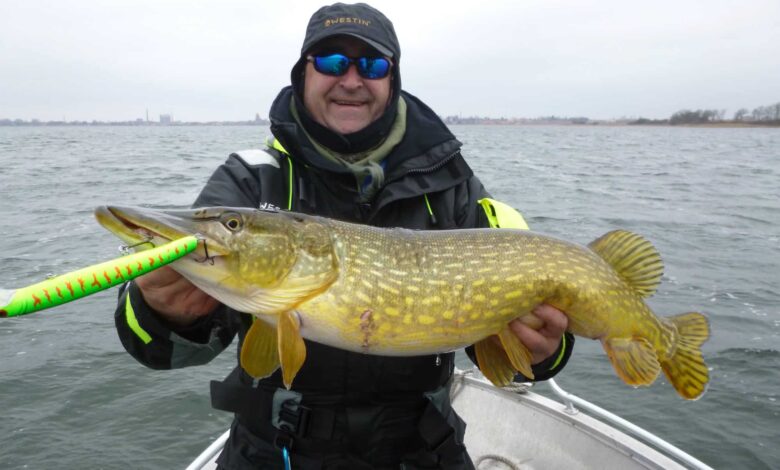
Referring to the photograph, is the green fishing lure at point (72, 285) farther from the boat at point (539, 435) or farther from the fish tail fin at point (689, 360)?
the fish tail fin at point (689, 360)

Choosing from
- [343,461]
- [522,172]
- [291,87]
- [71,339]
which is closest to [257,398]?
[343,461]

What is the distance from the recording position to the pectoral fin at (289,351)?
1908mm

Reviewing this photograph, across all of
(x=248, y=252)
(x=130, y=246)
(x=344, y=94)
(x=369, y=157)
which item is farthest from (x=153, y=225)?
(x=344, y=94)

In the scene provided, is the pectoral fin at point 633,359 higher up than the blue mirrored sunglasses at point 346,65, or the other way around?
the blue mirrored sunglasses at point 346,65

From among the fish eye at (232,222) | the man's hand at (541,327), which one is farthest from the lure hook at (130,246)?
the man's hand at (541,327)

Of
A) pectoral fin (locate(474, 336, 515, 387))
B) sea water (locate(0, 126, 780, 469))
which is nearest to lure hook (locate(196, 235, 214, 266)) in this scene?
pectoral fin (locate(474, 336, 515, 387))

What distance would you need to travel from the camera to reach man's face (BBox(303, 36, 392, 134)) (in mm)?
2670

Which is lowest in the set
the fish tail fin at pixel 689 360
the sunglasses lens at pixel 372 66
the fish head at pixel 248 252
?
the fish tail fin at pixel 689 360

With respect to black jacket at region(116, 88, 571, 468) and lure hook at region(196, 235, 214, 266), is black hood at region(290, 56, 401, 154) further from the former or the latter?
lure hook at region(196, 235, 214, 266)

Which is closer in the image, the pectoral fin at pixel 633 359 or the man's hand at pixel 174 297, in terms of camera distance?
the man's hand at pixel 174 297

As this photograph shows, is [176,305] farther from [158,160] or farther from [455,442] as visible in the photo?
[158,160]

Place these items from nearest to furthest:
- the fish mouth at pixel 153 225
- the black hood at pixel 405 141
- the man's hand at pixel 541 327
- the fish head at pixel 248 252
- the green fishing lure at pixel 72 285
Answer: the green fishing lure at pixel 72 285, the fish mouth at pixel 153 225, the fish head at pixel 248 252, the man's hand at pixel 541 327, the black hood at pixel 405 141

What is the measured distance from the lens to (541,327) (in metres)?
2.32

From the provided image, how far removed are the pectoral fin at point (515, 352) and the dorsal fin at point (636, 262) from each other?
0.59 meters
